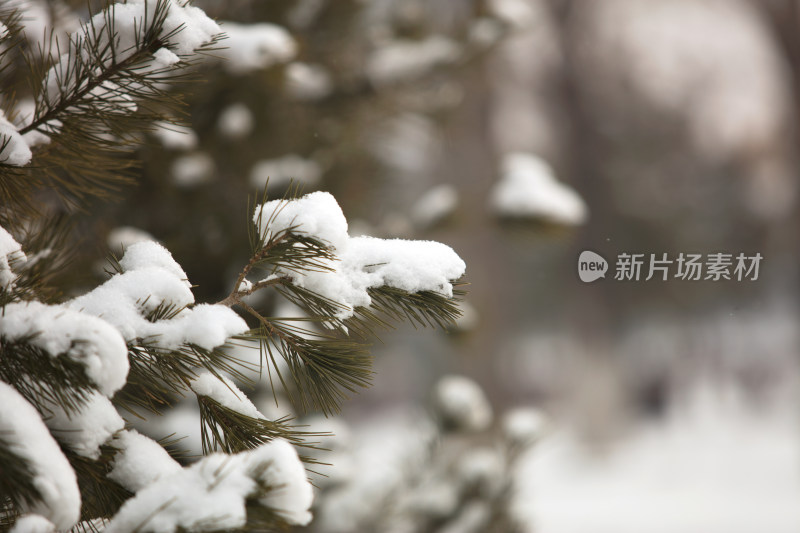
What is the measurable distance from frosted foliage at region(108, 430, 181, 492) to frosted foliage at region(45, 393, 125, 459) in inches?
1.1

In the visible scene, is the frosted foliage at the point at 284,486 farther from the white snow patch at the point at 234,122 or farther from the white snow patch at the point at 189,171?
the white snow patch at the point at 234,122

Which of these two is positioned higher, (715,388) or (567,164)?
(567,164)

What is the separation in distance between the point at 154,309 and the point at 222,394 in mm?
120

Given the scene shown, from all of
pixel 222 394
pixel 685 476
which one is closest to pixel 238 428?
pixel 222 394

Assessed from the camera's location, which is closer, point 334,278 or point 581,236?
point 334,278

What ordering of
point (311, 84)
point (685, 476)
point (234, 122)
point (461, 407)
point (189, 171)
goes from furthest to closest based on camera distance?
point (685, 476) → point (461, 407) → point (311, 84) → point (234, 122) → point (189, 171)

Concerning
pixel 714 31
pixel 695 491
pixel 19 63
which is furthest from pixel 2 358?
pixel 714 31

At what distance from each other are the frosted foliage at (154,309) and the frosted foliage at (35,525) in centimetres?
16

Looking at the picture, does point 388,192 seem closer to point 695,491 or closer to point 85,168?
point 85,168

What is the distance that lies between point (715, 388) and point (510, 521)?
7542 mm

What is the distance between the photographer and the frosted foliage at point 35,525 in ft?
1.52

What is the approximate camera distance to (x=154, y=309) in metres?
0.59

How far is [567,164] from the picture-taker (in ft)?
27.1

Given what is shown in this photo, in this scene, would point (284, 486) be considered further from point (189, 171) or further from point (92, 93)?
point (189, 171)
